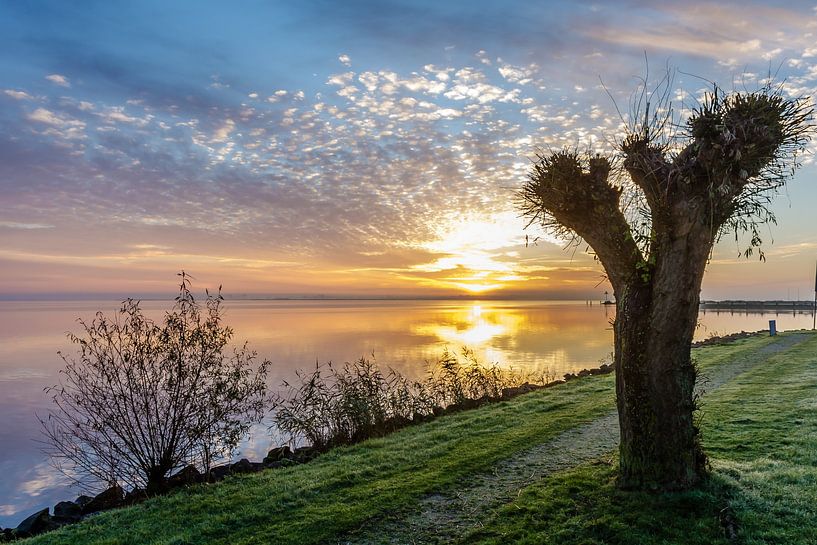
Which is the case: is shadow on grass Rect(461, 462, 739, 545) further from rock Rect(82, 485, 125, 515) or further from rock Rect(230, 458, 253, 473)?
rock Rect(82, 485, 125, 515)

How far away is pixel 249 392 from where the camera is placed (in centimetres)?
1105

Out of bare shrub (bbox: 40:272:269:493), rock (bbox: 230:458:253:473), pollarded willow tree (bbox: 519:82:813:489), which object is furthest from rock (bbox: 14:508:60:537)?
pollarded willow tree (bbox: 519:82:813:489)

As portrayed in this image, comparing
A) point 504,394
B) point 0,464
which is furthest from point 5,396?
point 504,394

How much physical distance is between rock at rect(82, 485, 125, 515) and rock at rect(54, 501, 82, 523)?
13 centimetres

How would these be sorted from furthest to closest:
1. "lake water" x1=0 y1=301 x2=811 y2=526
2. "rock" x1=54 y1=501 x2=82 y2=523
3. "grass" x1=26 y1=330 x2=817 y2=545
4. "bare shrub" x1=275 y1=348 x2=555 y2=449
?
"bare shrub" x1=275 y1=348 x2=555 y2=449
"lake water" x1=0 y1=301 x2=811 y2=526
"rock" x1=54 y1=501 x2=82 y2=523
"grass" x1=26 y1=330 x2=817 y2=545

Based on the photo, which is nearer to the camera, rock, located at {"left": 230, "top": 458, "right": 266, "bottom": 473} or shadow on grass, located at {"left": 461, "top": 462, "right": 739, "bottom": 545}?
shadow on grass, located at {"left": 461, "top": 462, "right": 739, "bottom": 545}

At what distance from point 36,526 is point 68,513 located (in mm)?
637

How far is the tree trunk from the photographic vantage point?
6.89m

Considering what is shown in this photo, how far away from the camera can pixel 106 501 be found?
9.74 metres

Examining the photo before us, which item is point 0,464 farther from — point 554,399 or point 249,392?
Result: point 554,399

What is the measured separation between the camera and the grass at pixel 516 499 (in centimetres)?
614

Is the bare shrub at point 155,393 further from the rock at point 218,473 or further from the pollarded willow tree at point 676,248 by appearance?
the pollarded willow tree at point 676,248

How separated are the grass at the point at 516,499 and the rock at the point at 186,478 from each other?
3.04 feet

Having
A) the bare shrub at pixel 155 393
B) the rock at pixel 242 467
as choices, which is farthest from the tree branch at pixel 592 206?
the rock at pixel 242 467
